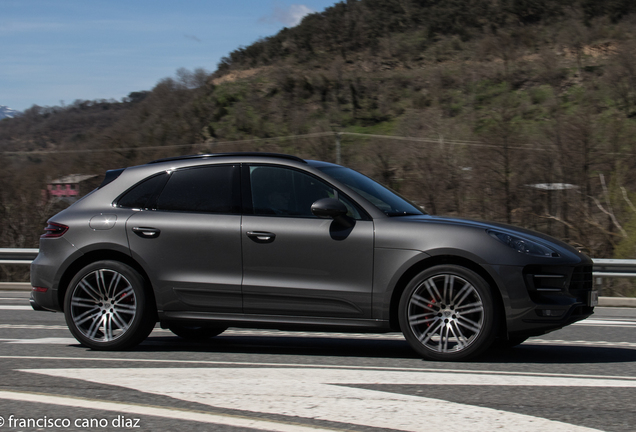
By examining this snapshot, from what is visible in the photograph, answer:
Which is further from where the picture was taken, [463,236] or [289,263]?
[289,263]

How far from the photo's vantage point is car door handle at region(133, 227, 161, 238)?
254 inches

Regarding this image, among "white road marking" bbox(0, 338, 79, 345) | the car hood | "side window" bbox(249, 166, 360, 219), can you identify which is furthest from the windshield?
"white road marking" bbox(0, 338, 79, 345)

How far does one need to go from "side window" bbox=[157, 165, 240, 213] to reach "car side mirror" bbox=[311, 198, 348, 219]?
0.79 m

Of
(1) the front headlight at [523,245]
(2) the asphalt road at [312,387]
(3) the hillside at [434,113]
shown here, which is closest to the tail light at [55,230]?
(2) the asphalt road at [312,387]

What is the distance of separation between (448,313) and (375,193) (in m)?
1.26

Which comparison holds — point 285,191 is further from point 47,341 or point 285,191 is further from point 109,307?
point 47,341

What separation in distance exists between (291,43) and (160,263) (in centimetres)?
9246

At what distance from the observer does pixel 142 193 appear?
22.1 ft

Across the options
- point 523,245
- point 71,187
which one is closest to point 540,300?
point 523,245

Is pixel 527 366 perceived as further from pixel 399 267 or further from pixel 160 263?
pixel 160 263

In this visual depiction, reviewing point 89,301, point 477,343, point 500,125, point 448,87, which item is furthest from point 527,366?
point 448,87

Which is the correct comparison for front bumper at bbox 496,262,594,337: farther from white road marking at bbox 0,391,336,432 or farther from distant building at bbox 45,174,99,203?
distant building at bbox 45,174,99,203

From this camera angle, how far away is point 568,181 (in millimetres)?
29828

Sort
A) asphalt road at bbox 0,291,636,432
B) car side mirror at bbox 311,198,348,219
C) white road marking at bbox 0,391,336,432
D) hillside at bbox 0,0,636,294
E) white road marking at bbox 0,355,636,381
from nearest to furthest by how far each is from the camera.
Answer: white road marking at bbox 0,391,336,432 < asphalt road at bbox 0,291,636,432 < white road marking at bbox 0,355,636,381 < car side mirror at bbox 311,198,348,219 < hillside at bbox 0,0,636,294
